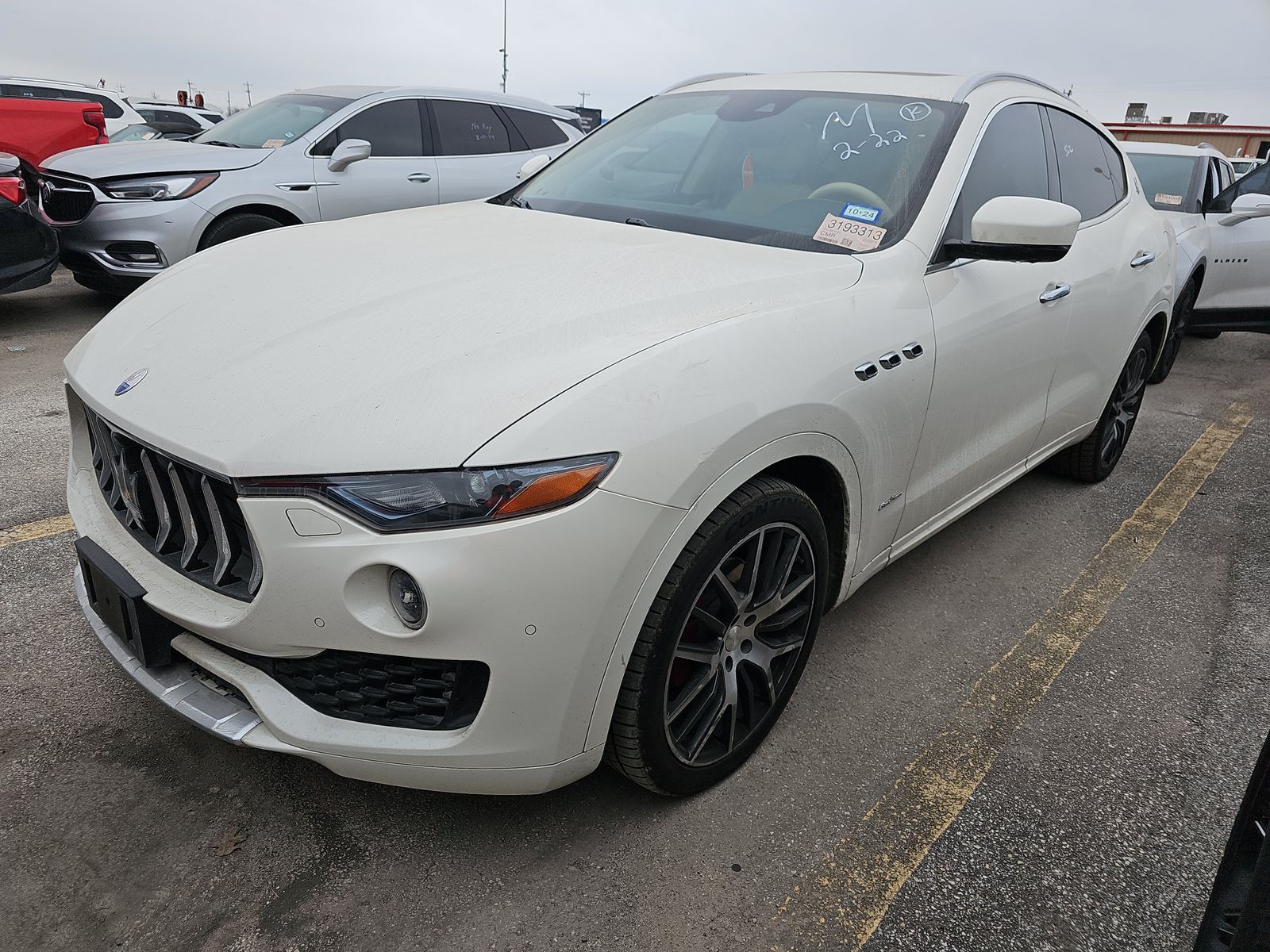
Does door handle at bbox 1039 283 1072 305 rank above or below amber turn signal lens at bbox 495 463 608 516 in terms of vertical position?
above

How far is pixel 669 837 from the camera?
6.59 ft

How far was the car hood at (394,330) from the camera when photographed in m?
1.60

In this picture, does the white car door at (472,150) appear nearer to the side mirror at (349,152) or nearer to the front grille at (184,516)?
the side mirror at (349,152)

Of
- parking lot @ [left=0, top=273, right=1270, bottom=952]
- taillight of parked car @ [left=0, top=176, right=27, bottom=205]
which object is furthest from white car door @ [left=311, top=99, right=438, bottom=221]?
parking lot @ [left=0, top=273, right=1270, bottom=952]

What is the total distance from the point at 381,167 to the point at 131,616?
224 inches

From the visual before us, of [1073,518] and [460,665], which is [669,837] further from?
[1073,518]

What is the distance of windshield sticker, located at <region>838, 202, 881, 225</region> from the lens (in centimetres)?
243

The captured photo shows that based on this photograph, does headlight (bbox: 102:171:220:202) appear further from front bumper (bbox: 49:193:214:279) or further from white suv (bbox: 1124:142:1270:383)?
white suv (bbox: 1124:142:1270:383)

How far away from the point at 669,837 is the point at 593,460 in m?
0.94

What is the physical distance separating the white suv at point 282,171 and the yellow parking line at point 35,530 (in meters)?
3.13

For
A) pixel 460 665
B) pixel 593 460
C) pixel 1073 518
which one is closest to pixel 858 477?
pixel 593 460

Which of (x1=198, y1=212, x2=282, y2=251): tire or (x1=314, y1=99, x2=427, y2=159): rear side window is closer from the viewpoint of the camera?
(x1=198, y1=212, x2=282, y2=251): tire

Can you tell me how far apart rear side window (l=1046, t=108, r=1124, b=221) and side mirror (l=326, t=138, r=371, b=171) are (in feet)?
14.9

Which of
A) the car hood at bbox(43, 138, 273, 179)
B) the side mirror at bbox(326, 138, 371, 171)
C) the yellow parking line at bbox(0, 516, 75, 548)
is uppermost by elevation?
the side mirror at bbox(326, 138, 371, 171)
